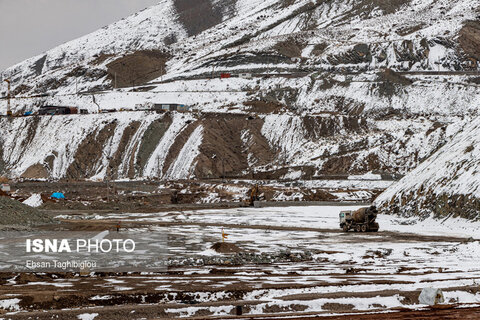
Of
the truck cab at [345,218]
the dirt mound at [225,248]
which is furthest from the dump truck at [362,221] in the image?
Result: the dirt mound at [225,248]

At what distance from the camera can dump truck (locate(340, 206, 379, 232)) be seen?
145 ft

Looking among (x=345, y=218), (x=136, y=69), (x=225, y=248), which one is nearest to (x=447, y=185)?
(x=345, y=218)

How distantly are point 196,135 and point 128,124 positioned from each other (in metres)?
13.8

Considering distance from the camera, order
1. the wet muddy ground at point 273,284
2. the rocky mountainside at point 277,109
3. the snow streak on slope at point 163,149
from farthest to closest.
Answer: the snow streak on slope at point 163,149 < the rocky mountainside at point 277,109 < the wet muddy ground at point 273,284

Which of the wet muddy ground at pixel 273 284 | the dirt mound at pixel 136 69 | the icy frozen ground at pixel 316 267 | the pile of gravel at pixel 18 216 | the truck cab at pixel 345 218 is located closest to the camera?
the wet muddy ground at pixel 273 284

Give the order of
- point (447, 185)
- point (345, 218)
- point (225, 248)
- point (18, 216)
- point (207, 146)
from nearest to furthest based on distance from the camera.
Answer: point (225, 248) → point (18, 216) → point (345, 218) → point (447, 185) → point (207, 146)

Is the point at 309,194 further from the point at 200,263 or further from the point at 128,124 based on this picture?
the point at 200,263

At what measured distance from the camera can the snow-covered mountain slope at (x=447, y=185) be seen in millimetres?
44875

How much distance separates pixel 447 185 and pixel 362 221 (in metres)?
7.78

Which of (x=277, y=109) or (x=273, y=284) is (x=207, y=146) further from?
(x=273, y=284)

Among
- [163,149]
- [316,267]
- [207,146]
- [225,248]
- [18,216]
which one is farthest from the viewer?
[163,149]

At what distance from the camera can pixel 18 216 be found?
135ft

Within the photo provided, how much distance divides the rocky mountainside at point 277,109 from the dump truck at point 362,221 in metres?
26.1

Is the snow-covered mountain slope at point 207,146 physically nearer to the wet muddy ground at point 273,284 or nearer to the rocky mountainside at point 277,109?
the rocky mountainside at point 277,109
